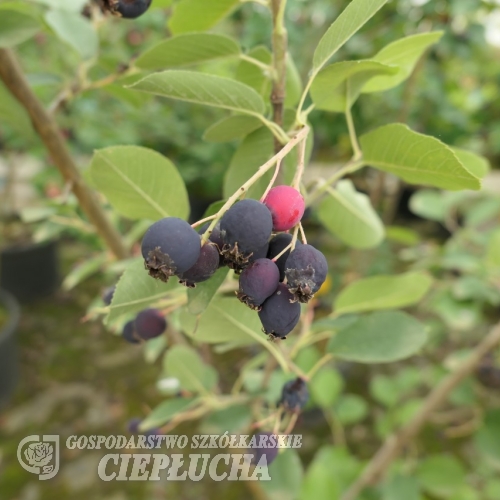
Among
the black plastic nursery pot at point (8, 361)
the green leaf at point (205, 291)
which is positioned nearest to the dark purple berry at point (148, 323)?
the green leaf at point (205, 291)

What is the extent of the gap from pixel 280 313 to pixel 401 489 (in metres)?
0.81

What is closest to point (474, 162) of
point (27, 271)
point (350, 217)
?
point (350, 217)

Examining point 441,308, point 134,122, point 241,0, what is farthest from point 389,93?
point 241,0

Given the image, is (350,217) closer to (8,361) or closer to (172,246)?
(172,246)

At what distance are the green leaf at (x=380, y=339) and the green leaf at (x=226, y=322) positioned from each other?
0.12 m

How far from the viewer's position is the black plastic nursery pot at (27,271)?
7.04 feet

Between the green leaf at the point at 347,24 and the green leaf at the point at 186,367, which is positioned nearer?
the green leaf at the point at 347,24

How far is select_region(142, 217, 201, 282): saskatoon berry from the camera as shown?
0.83 feet

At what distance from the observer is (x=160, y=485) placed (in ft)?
4.14

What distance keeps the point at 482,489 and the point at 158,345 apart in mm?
1043

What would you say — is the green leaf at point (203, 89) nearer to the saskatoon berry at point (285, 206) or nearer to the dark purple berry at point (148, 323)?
the saskatoon berry at point (285, 206)

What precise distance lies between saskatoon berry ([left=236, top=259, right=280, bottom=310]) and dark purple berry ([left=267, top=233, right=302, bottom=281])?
0.02 meters

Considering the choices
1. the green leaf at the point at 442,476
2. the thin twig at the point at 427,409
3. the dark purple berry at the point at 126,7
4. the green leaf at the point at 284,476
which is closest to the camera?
the dark purple berry at the point at 126,7

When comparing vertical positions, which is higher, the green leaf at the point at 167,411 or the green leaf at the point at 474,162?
the green leaf at the point at 474,162
